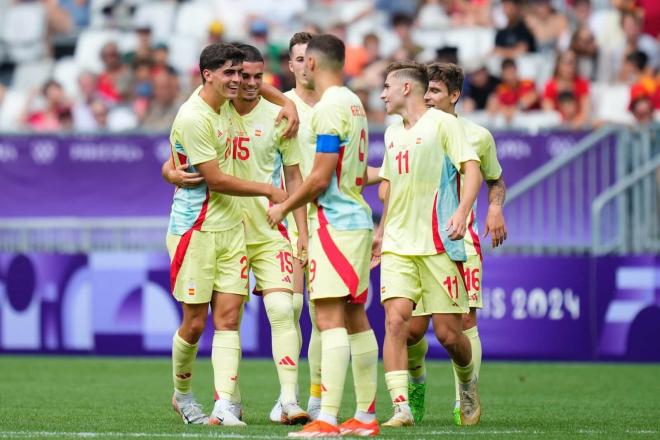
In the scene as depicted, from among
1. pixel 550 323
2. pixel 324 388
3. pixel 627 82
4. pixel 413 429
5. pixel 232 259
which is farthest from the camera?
pixel 627 82

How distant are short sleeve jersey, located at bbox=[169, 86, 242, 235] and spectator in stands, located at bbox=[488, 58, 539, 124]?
30.3 ft

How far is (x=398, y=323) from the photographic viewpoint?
31.5 ft

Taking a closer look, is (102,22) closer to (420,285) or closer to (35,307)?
(35,307)

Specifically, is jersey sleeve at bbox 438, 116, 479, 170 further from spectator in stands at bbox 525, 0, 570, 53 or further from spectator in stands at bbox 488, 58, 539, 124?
spectator in stands at bbox 525, 0, 570, 53

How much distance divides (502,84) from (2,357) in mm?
7348

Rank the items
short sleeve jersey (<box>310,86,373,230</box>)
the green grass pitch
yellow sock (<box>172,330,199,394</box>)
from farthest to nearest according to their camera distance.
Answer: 1. yellow sock (<box>172,330,199,394</box>)
2. the green grass pitch
3. short sleeve jersey (<box>310,86,373,230</box>)

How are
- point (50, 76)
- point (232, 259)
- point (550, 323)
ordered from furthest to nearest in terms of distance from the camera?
point (50, 76) → point (550, 323) → point (232, 259)

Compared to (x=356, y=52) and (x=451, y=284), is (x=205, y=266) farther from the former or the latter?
(x=356, y=52)

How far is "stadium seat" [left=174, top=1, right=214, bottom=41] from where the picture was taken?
2344 centimetres

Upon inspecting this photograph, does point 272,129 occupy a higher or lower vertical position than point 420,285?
higher

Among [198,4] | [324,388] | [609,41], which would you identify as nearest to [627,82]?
[609,41]

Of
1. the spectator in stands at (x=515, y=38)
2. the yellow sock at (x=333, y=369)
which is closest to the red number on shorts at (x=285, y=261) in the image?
the yellow sock at (x=333, y=369)

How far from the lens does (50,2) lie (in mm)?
24766

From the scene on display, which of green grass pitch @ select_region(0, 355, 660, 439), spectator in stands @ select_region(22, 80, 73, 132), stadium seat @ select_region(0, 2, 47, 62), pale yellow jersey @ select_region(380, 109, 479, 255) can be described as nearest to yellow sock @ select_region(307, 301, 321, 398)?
green grass pitch @ select_region(0, 355, 660, 439)
